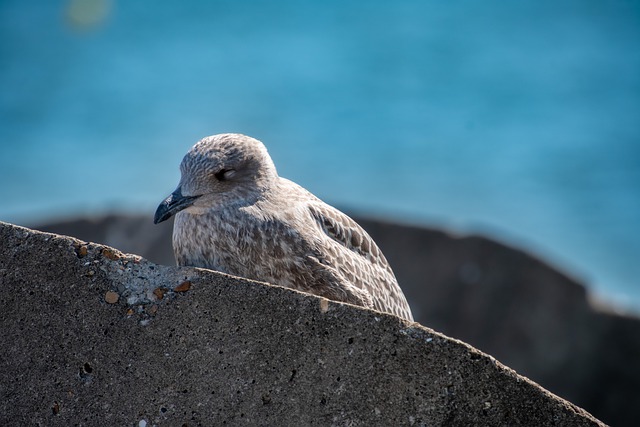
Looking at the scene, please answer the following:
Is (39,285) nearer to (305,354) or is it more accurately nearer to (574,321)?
(305,354)

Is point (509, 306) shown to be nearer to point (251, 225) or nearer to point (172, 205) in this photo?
point (251, 225)

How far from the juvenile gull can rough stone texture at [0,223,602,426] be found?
0.97 m

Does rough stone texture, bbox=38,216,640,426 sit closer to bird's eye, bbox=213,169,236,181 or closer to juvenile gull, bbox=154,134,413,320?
juvenile gull, bbox=154,134,413,320

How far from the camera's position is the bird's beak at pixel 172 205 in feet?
15.8

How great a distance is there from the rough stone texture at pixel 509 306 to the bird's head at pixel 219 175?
798 cm

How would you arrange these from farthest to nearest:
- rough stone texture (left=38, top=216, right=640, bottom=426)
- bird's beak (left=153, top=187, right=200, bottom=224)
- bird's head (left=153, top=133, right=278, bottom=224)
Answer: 1. rough stone texture (left=38, top=216, right=640, bottom=426)
2. bird's head (left=153, top=133, right=278, bottom=224)
3. bird's beak (left=153, top=187, right=200, bottom=224)

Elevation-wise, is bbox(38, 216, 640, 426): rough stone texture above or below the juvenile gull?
below

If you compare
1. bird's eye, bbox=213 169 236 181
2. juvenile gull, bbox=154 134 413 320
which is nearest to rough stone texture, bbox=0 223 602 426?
juvenile gull, bbox=154 134 413 320

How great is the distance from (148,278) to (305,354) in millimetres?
732

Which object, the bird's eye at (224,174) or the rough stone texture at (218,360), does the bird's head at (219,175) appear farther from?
the rough stone texture at (218,360)

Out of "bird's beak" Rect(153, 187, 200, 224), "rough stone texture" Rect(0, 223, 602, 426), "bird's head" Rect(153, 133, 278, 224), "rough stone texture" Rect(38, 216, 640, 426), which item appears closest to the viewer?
"rough stone texture" Rect(0, 223, 602, 426)

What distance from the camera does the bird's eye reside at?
5074mm

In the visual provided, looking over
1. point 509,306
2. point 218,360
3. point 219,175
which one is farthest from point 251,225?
point 509,306

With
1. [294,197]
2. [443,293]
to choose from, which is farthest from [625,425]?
[294,197]
